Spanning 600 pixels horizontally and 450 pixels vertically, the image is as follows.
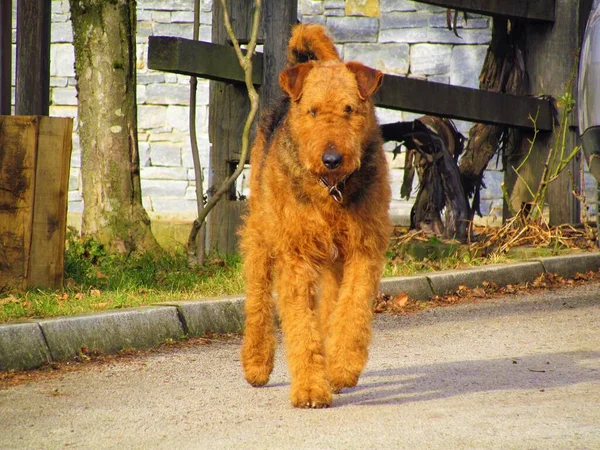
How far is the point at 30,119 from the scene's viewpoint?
6344 millimetres

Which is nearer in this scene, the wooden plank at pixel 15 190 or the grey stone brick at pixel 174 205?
the wooden plank at pixel 15 190

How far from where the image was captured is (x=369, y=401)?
4625 millimetres

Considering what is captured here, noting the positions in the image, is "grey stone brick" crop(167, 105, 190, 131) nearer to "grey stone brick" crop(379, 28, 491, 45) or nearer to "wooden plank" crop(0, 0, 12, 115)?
"grey stone brick" crop(379, 28, 491, 45)

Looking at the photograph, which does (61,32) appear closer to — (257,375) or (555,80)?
(555,80)

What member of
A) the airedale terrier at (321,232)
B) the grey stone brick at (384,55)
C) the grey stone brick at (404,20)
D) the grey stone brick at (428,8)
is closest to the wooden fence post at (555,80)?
the grey stone brick at (428,8)

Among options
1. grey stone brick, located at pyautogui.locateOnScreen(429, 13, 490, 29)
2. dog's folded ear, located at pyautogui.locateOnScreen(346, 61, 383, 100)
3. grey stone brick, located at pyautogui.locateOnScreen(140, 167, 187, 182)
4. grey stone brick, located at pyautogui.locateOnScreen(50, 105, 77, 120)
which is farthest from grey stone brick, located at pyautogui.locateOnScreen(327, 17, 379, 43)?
dog's folded ear, located at pyautogui.locateOnScreen(346, 61, 383, 100)

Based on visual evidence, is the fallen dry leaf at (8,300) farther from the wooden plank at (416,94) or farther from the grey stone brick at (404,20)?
the grey stone brick at (404,20)


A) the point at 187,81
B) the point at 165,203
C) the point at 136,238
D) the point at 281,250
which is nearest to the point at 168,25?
the point at 187,81

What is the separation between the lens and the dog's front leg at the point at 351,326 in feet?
14.6

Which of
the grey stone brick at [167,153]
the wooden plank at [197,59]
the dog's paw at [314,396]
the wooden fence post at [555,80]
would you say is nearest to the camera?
the dog's paw at [314,396]

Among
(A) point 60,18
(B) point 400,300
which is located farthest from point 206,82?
(B) point 400,300

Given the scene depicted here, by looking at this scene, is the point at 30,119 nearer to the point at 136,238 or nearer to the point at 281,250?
the point at 136,238

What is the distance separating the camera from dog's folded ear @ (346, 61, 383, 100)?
470 cm

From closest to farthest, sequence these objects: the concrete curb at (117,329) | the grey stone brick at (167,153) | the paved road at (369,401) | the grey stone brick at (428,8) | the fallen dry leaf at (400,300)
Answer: the paved road at (369,401) < the concrete curb at (117,329) < the fallen dry leaf at (400,300) < the grey stone brick at (428,8) < the grey stone brick at (167,153)
